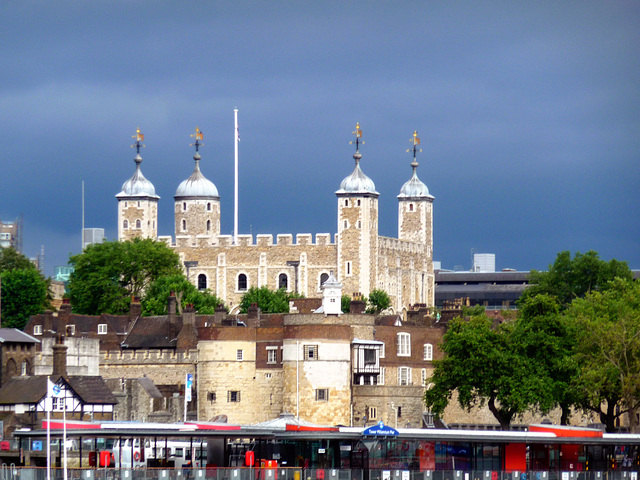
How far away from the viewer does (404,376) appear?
313ft

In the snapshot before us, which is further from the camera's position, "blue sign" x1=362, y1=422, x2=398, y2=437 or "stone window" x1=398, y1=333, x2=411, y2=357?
"stone window" x1=398, y1=333, x2=411, y2=357

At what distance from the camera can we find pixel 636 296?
96.1 meters

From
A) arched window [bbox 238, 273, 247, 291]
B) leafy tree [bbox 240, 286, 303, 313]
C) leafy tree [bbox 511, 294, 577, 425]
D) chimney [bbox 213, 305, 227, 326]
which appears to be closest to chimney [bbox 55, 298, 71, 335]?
chimney [bbox 213, 305, 227, 326]

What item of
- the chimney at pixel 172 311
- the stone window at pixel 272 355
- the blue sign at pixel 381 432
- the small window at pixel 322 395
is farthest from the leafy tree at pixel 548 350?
the blue sign at pixel 381 432

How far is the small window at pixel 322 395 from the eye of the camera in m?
90.9

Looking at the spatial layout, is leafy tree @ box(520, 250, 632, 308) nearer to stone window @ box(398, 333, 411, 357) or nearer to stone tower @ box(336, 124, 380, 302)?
stone tower @ box(336, 124, 380, 302)

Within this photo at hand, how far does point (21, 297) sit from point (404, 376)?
41867mm

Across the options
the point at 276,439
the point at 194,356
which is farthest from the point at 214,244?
the point at 276,439

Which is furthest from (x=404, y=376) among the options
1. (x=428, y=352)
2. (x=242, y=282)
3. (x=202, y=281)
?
(x=202, y=281)

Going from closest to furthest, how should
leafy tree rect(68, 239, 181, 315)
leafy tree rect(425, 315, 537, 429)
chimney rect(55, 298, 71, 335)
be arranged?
leafy tree rect(425, 315, 537, 429) → chimney rect(55, 298, 71, 335) → leafy tree rect(68, 239, 181, 315)

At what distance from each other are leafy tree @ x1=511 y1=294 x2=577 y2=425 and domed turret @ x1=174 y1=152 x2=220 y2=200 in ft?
224

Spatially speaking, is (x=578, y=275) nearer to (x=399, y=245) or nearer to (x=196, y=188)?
(x=399, y=245)

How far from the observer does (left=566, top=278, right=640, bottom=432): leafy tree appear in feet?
276

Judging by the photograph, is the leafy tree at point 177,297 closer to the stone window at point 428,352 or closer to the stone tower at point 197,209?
the stone tower at point 197,209
